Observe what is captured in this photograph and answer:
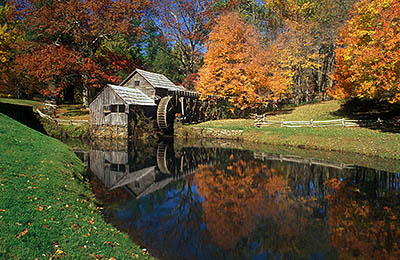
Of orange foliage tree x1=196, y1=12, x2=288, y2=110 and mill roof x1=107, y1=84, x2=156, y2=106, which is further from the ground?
orange foliage tree x1=196, y1=12, x2=288, y2=110

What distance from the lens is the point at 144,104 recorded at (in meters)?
25.1

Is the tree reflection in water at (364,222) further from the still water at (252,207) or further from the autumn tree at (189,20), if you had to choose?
the autumn tree at (189,20)

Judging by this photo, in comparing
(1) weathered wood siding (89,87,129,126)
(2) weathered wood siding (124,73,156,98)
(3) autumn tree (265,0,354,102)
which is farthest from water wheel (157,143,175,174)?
(3) autumn tree (265,0,354,102)

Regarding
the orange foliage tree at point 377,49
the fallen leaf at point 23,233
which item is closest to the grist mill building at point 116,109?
the orange foliage tree at point 377,49

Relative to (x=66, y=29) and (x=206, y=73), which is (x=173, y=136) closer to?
(x=206, y=73)

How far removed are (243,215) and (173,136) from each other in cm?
2006

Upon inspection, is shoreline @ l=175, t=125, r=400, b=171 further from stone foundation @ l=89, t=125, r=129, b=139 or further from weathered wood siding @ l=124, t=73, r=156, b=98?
stone foundation @ l=89, t=125, r=129, b=139

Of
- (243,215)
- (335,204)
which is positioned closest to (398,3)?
(335,204)

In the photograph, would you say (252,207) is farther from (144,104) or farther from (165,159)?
(144,104)

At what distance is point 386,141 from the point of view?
17094mm

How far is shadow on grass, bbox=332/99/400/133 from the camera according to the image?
20894mm

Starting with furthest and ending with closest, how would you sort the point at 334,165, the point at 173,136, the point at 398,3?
the point at 173,136
the point at 398,3
the point at 334,165

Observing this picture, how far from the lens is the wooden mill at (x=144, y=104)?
78.0 feet

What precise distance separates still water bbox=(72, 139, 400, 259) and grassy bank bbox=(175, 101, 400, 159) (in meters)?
3.97
